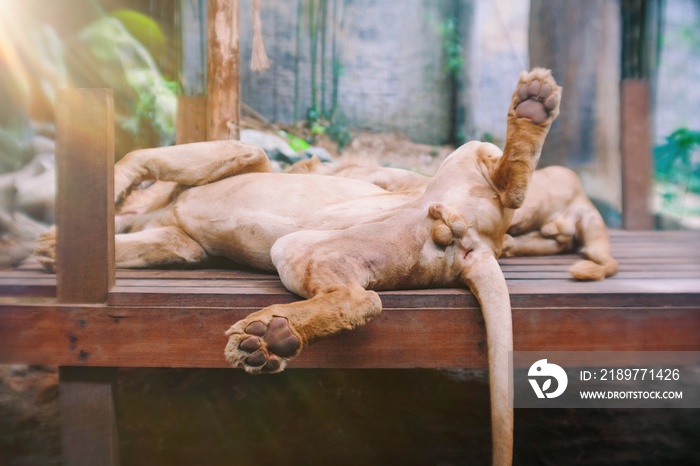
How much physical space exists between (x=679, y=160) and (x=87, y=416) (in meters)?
9.72

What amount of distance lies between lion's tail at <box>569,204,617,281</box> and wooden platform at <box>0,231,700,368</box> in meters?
0.24

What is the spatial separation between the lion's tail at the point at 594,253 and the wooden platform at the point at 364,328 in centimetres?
24

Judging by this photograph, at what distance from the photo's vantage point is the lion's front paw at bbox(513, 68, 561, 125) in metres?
2.09

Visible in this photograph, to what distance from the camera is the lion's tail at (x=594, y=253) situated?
2521mm

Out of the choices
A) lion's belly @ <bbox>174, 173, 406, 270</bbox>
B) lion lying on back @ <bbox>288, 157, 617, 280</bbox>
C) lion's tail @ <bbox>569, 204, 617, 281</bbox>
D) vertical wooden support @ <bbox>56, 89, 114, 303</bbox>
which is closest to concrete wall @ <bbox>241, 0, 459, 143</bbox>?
lion lying on back @ <bbox>288, 157, 617, 280</bbox>

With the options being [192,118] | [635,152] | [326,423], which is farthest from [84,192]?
[635,152]

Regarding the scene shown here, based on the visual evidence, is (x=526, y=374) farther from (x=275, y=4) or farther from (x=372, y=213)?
(x=275, y=4)

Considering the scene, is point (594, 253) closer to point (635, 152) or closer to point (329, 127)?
point (635, 152)

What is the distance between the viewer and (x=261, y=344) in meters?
1.61

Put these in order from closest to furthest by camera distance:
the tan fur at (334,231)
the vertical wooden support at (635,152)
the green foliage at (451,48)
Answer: the tan fur at (334,231), the vertical wooden support at (635,152), the green foliage at (451,48)

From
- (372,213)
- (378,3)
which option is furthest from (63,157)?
(378,3)

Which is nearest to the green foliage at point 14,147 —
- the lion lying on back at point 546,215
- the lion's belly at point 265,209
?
the lion's belly at point 265,209

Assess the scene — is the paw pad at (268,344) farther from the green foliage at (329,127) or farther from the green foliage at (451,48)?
the green foliage at (451,48)

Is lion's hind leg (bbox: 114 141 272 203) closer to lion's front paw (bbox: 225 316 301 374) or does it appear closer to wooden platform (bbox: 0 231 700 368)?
wooden platform (bbox: 0 231 700 368)
